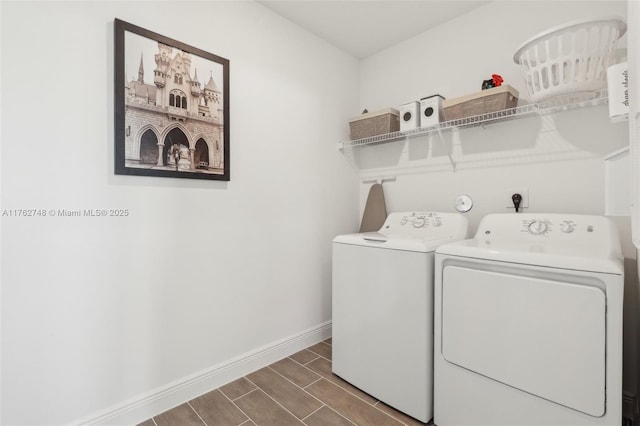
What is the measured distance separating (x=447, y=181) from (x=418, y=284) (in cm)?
95

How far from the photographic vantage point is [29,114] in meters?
1.21

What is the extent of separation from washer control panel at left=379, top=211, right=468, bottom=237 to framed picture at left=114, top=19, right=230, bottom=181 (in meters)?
1.13

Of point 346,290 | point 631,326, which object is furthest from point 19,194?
point 631,326

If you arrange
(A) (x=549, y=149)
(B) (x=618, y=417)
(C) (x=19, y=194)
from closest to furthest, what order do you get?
(B) (x=618, y=417) → (C) (x=19, y=194) → (A) (x=549, y=149)

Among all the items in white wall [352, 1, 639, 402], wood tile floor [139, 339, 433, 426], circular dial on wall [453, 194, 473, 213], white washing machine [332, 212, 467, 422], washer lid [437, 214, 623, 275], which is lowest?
wood tile floor [139, 339, 433, 426]

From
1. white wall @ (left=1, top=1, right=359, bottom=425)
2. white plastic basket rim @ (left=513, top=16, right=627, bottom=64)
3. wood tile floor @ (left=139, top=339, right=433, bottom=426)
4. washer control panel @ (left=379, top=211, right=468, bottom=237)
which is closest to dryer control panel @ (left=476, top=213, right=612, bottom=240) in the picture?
washer control panel @ (left=379, top=211, right=468, bottom=237)

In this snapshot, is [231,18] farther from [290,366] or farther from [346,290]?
[290,366]

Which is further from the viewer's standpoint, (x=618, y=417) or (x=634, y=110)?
(x=618, y=417)

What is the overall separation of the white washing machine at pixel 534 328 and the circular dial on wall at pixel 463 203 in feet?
1.61

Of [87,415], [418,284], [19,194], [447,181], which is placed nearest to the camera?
[19,194]

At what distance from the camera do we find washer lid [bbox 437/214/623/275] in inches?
43.4

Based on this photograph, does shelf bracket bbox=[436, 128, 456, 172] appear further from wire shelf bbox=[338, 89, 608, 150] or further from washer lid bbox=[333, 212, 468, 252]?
washer lid bbox=[333, 212, 468, 252]

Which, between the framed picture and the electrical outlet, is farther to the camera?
the electrical outlet

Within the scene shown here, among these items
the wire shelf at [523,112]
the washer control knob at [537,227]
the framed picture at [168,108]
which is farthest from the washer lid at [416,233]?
the framed picture at [168,108]
